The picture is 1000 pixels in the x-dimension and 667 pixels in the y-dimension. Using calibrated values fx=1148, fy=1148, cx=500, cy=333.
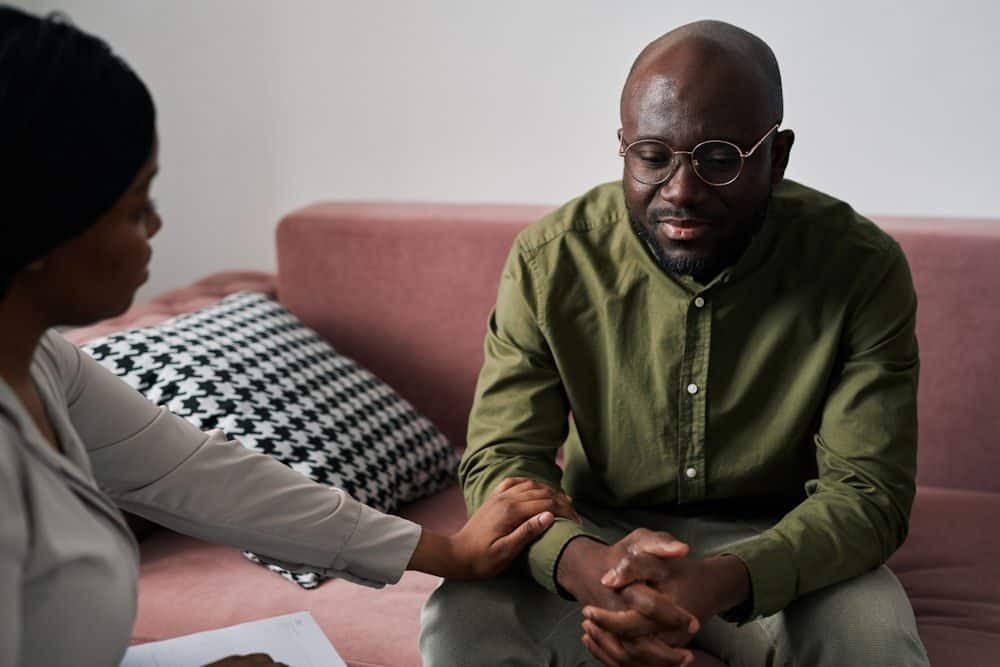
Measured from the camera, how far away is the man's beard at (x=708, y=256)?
5.11 ft

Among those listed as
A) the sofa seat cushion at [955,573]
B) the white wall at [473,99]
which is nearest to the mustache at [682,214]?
the sofa seat cushion at [955,573]

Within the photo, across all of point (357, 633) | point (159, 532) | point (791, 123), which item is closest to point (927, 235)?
point (791, 123)

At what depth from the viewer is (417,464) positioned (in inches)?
81.1

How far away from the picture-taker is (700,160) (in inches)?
58.7

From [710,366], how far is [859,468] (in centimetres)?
25

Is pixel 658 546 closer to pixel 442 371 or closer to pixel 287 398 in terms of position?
pixel 287 398

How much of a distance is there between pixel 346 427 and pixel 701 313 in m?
0.68

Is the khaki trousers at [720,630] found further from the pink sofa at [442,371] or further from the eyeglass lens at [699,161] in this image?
the eyeglass lens at [699,161]

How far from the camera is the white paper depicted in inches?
54.1

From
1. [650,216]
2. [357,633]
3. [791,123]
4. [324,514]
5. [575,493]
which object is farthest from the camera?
[791,123]

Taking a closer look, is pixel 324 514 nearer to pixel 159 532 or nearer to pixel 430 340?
pixel 159 532

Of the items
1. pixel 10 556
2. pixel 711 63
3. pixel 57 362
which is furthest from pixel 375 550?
pixel 711 63

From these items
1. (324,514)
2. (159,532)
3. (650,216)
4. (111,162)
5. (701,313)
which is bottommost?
(159,532)

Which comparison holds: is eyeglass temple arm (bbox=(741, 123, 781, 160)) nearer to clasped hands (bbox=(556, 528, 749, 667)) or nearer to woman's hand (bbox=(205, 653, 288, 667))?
clasped hands (bbox=(556, 528, 749, 667))
